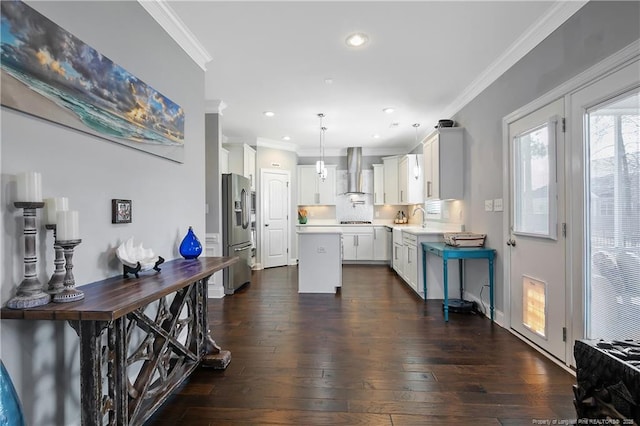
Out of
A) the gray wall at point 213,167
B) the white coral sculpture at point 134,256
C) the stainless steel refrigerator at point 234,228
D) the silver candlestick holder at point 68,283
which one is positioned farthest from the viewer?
the stainless steel refrigerator at point 234,228

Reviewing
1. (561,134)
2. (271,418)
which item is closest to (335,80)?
(561,134)

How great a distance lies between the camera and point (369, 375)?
2.15 metres

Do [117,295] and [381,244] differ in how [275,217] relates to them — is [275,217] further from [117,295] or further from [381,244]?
[117,295]

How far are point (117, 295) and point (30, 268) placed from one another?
0.33m

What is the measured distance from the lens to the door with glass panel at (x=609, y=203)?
5.79 feet

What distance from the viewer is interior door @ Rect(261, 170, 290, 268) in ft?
20.8

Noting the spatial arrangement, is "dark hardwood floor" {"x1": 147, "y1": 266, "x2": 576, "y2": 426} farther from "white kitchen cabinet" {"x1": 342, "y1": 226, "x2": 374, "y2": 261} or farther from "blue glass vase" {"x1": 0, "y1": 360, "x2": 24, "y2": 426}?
"white kitchen cabinet" {"x1": 342, "y1": 226, "x2": 374, "y2": 261}

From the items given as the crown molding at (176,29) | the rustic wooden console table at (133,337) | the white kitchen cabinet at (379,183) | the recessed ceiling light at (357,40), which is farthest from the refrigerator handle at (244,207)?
the white kitchen cabinet at (379,183)

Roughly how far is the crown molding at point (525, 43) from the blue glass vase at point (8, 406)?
364 cm

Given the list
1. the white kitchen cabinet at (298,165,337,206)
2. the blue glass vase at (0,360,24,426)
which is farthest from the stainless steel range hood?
the blue glass vase at (0,360,24,426)

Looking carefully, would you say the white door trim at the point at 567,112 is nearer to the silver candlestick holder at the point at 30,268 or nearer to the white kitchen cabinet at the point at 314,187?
the silver candlestick holder at the point at 30,268

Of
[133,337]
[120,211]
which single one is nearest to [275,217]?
[133,337]

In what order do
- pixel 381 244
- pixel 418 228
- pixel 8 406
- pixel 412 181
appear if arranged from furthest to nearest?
pixel 381 244 → pixel 412 181 → pixel 418 228 → pixel 8 406

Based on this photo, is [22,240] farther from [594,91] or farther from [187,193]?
[594,91]
